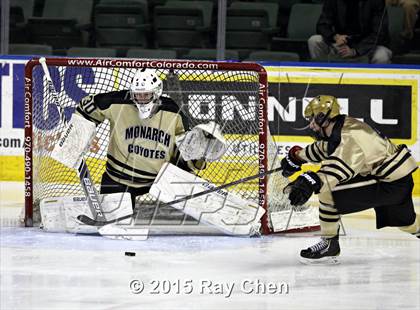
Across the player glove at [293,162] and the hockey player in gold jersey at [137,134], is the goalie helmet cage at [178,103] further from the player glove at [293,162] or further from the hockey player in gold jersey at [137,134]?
the player glove at [293,162]

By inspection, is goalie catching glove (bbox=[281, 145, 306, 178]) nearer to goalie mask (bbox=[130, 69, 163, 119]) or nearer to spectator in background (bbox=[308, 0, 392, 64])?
goalie mask (bbox=[130, 69, 163, 119])

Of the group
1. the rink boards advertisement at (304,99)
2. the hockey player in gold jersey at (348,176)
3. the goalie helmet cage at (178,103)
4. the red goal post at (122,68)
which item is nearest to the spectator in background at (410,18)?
the rink boards advertisement at (304,99)

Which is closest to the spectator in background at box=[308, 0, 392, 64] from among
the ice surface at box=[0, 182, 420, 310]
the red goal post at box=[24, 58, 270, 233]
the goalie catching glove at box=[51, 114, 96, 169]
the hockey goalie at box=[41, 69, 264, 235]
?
the red goal post at box=[24, 58, 270, 233]

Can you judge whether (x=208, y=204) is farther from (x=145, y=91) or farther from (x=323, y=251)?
(x=323, y=251)

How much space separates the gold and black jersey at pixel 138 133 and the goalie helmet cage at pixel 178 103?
0.22m

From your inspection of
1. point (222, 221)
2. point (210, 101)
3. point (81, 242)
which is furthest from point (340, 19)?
point (81, 242)

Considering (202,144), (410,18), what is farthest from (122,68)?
(410,18)

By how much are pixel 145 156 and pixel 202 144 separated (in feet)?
1.33

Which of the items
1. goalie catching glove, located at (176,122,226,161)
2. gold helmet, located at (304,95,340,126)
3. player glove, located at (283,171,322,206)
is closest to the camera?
player glove, located at (283,171,322,206)

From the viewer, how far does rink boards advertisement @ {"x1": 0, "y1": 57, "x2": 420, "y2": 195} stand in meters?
7.43

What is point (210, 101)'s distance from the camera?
6.77 meters

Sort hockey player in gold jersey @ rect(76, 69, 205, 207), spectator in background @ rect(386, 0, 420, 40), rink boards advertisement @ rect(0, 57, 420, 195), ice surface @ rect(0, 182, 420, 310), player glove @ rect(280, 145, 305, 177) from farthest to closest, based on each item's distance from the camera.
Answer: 1. spectator in background @ rect(386, 0, 420, 40)
2. rink boards advertisement @ rect(0, 57, 420, 195)
3. hockey player in gold jersey @ rect(76, 69, 205, 207)
4. player glove @ rect(280, 145, 305, 177)
5. ice surface @ rect(0, 182, 420, 310)

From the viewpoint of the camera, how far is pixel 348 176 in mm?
4840

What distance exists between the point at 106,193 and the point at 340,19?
246 cm
